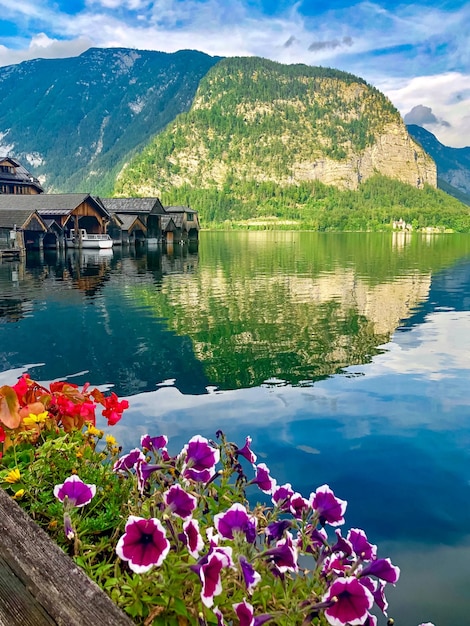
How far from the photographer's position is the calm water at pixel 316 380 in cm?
572

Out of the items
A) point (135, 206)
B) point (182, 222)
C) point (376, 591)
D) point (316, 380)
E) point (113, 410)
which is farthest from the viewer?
point (182, 222)

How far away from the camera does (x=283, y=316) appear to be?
18109mm

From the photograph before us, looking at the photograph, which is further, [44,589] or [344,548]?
[344,548]

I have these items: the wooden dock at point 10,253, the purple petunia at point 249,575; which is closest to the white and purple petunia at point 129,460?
the purple petunia at point 249,575

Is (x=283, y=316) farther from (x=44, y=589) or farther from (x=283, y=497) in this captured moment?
(x=44, y=589)

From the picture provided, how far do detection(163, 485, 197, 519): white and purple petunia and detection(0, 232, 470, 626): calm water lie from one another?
8.06 ft

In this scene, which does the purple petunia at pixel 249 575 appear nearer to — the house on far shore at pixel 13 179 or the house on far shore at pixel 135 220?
the house on far shore at pixel 135 220

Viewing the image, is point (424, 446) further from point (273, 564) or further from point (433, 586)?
point (273, 564)

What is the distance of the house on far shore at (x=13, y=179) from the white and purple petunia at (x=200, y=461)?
7509 centimetres

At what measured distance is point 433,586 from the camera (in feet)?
15.2

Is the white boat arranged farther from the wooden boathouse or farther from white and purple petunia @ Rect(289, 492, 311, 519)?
white and purple petunia @ Rect(289, 492, 311, 519)

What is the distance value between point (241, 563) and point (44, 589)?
81 centimetres

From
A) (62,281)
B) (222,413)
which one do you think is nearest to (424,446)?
(222,413)

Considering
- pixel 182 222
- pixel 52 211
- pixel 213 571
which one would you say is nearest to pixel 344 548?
pixel 213 571
